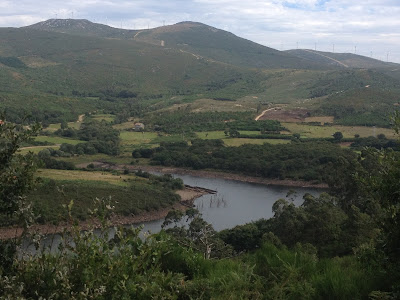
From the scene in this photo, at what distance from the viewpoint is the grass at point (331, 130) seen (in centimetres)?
Result: 7243

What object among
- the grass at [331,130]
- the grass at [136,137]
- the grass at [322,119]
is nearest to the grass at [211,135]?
the grass at [136,137]

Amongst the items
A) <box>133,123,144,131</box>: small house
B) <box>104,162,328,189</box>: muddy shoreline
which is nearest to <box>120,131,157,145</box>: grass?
<box>133,123,144,131</box>: small house

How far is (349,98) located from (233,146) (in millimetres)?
40651

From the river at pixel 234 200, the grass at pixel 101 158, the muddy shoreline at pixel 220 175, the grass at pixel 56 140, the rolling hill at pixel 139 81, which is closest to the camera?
the river at pixel 234 200

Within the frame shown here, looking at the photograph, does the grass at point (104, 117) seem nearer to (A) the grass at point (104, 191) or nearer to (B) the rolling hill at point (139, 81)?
(B) the rolling hill at point (139, 81)

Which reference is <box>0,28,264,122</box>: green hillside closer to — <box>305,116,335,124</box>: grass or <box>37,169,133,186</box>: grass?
→ <box>305,116,335,124</box>: grass

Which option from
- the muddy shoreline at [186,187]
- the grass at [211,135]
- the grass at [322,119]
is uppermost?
the grass at [322,119]

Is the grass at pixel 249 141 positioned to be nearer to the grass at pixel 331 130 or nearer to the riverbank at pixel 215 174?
the grass at pixel 331 130

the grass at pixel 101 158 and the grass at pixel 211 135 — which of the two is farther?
the grass at pixel 211 135

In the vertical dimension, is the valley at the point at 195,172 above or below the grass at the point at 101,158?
above

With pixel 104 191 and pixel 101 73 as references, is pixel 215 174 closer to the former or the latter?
pixel 104 191

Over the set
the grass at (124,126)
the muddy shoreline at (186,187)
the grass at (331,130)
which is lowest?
the muddy shoreline at (186,187)

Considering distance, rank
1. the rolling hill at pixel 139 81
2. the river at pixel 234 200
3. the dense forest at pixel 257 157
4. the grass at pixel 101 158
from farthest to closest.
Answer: the rolling hill at pixel 139 81 → the grass at pixel 101 158 → the dense forest at pixel 257 157 → the river at pixel 234 200

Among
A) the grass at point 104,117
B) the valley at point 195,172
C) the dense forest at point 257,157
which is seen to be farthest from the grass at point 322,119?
the grass at point 104,117
